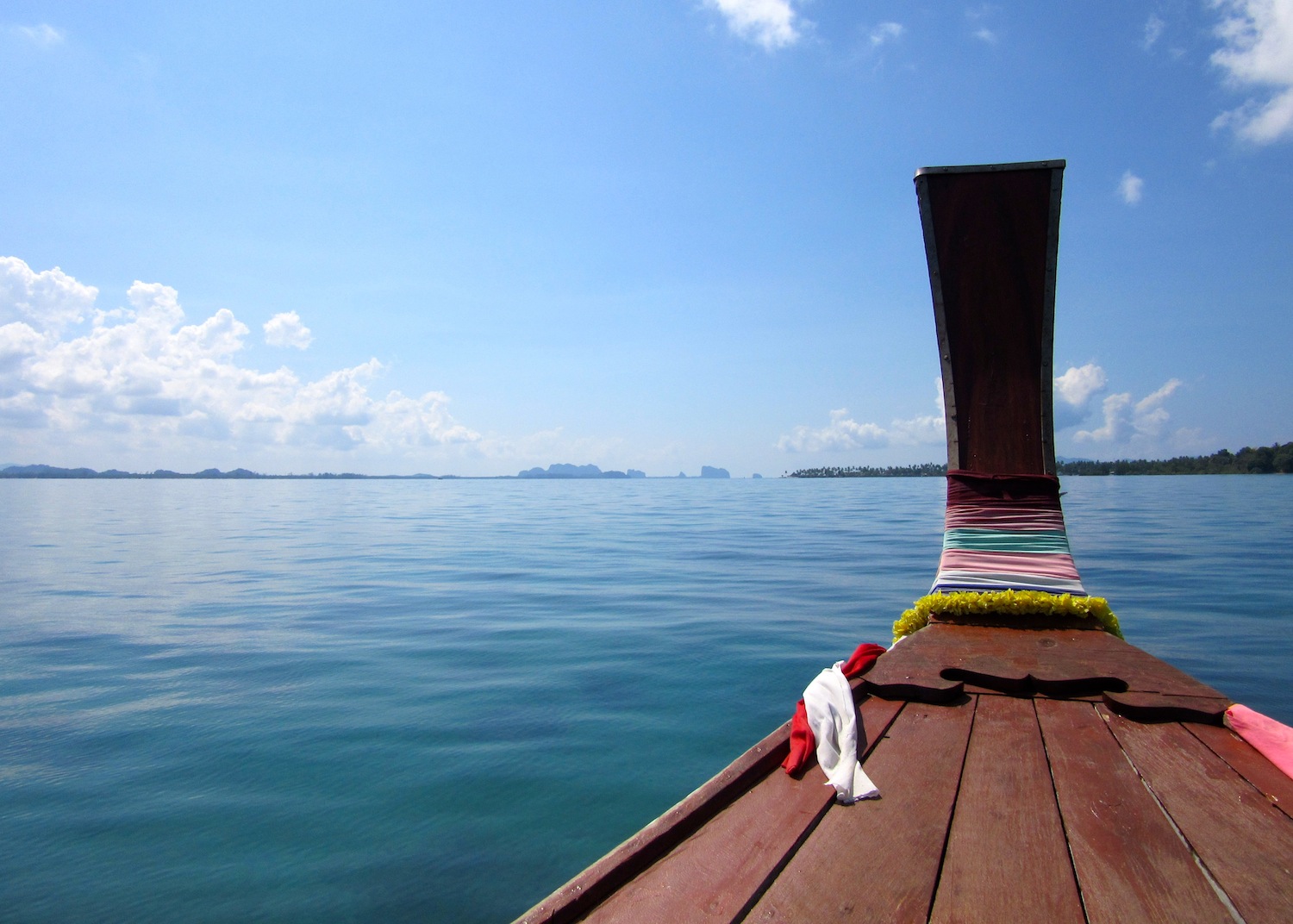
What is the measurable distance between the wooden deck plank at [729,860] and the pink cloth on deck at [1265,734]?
5.24ft

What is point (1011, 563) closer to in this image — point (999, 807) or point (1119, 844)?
point (999, 807)

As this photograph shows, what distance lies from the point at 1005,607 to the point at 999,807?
2710mm

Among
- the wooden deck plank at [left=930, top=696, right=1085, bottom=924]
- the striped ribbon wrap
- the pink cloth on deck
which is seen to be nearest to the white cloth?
the wooden deck plank at [left=930, top=696, right=1085, bottom=924]

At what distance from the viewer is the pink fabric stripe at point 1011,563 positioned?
5.05 metres

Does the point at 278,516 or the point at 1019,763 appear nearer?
the point at 1019,763

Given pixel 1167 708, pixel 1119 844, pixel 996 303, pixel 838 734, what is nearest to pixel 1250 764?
pixel 1167 708

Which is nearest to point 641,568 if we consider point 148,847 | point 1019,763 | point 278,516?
point 148,847

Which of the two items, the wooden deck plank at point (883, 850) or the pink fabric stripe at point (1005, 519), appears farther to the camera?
the pink fabric stripe at point (1005, 519)

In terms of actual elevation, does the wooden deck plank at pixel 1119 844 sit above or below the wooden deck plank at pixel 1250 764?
below

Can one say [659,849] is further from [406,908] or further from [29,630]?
[29,630]

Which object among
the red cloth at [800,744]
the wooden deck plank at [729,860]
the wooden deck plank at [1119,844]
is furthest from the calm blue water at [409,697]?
the wooden deck plank at [1119,844]

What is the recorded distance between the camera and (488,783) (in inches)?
199

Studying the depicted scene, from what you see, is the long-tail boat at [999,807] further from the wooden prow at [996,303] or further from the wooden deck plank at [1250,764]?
the wooden prow at [996,303]

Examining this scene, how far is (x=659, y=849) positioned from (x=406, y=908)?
88.7 inches
